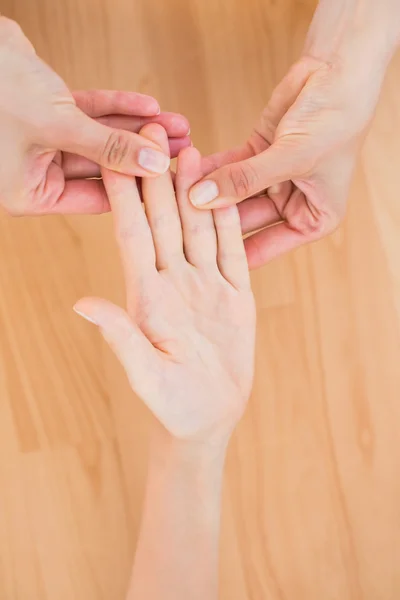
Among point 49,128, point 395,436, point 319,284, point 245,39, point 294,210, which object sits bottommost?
point 395,436

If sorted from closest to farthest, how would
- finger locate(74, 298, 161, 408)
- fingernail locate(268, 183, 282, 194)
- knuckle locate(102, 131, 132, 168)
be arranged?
finger locate(74, 298, 161, 408), knuckle locate(102, 131, 132, 168), fingernail locate(268, 183, 282, 194)

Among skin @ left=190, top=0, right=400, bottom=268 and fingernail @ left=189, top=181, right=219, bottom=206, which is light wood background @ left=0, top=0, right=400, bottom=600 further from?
fingernail @ left=189, top=181, right=219, bottom=206

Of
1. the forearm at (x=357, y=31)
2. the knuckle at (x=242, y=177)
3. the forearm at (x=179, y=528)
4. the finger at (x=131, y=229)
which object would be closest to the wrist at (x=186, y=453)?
the forearm at (x=179, y=528)

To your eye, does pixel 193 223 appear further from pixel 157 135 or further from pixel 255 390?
pixel 255 390

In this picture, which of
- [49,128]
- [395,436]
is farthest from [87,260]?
[395,436]

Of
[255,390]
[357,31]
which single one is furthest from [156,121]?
[255,390]

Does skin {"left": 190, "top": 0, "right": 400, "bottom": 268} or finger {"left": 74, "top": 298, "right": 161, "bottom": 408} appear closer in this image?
finger {"left": 74, "top": 298, "right": 161, "bottom": 408}

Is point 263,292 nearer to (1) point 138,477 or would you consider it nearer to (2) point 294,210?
(2) point 294,210

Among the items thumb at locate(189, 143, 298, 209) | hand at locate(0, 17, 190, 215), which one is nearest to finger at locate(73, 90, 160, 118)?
hand at locate(0, 17, 190, 215)
